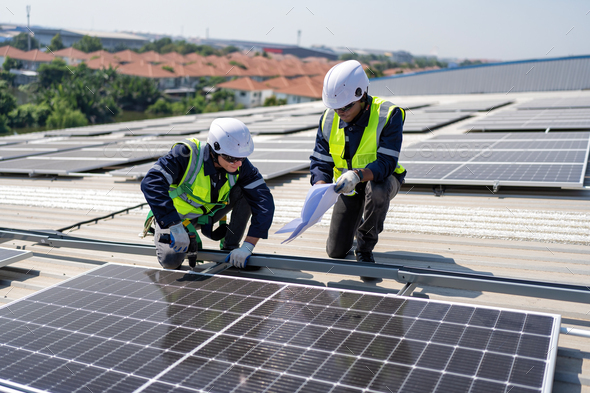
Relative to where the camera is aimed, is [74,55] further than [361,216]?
Yes

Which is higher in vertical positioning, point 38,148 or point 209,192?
point 209,192

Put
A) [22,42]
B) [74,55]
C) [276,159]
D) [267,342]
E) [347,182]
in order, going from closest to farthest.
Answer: [267,342] < [347,182] < [276,159] < [22,42] < [74,55]

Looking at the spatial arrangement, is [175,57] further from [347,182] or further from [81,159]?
[347,182]

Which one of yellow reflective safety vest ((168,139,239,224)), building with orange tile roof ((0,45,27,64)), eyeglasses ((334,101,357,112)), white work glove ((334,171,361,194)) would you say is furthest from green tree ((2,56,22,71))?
white work glove ((334,171,361,194))

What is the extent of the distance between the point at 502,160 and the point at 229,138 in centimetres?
670

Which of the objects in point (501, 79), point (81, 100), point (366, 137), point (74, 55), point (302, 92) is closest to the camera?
point (366, 137)

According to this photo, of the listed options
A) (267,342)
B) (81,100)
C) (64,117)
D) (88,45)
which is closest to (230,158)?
(267,342)

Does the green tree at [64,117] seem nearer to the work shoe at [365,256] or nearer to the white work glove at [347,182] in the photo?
the work shoe at [365,256]

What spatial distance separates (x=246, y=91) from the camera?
9512 centimetres

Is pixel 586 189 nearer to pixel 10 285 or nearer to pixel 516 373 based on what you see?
pixel 516 373

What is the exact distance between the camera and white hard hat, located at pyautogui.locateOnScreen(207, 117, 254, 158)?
5.57m

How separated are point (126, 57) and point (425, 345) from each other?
128m

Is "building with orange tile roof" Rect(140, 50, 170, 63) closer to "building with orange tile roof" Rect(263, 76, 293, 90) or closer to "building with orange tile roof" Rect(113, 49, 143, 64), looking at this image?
"building with orange tile roof" Rect(113, 49, 143, 64)

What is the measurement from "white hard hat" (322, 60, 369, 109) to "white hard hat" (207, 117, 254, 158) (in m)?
1.02
